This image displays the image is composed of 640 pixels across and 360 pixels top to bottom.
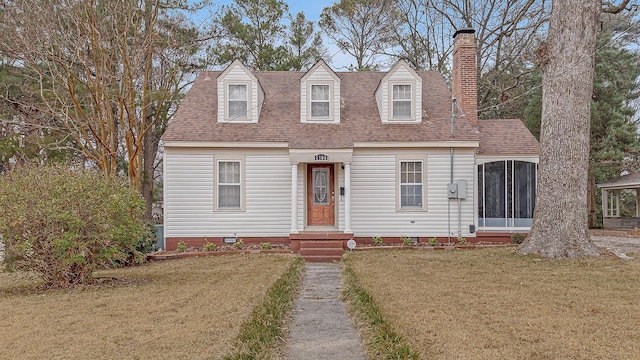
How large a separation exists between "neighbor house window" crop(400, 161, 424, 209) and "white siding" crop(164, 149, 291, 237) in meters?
3.41

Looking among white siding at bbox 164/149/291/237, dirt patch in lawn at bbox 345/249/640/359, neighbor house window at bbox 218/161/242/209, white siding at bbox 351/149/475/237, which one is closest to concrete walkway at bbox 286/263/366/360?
dirt patch in lawn at bbox 345/249/640/359

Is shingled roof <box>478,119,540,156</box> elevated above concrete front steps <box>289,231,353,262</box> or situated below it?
above

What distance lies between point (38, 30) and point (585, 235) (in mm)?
14894

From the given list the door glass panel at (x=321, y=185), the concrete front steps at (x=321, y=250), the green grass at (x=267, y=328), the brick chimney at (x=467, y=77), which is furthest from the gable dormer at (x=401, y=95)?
the green grass at (x=267, y=328)

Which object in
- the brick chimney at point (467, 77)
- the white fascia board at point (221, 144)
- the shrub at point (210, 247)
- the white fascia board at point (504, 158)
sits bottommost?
the shrub at point (210, 247)

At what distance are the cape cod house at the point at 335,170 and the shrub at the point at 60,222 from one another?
529 cm

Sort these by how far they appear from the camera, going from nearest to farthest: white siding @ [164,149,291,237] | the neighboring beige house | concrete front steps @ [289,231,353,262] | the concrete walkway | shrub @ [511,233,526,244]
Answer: the concrete walkway → concrete front steps @ [289,231,353,262] → shrub @ [511,233,526,244] → white siding @ [164,149,291,237] → the neighboring beige house

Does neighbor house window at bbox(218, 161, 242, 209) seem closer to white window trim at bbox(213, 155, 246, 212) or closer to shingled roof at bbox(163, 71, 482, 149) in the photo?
white window trim at bbox(213, 155, 246, 212)

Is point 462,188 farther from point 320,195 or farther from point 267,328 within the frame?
point 267,328

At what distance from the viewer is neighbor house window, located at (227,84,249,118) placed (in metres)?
14.3

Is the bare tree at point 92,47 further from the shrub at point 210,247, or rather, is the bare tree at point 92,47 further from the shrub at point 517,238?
the shrub at point 517,238

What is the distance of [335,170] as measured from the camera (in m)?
14.0

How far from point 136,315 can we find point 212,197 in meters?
7.93

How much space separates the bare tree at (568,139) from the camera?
998 cm
